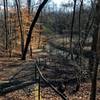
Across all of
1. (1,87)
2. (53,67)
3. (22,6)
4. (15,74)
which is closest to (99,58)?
(1,87)

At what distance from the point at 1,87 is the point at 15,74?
4.34 metres

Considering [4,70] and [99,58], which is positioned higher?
[99,58]

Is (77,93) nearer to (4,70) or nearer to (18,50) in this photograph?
(4,70)

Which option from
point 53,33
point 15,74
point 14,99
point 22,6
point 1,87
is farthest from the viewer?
point 53,33

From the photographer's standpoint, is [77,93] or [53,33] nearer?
[77,93]

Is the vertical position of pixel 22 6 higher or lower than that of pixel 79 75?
higher

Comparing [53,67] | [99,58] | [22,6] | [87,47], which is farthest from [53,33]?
[99,58]

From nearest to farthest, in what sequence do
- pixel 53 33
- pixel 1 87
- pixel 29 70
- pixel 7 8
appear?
pixel 1 87 → pixel 29 70 → pixel 7 8 → pixel 53 33

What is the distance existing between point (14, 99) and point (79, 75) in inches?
143

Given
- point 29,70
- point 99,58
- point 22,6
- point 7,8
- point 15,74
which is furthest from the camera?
point 7,8

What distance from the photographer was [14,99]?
13625 millimetres

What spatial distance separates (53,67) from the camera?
2144 centimetres

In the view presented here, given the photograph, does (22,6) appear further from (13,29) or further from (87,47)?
(87,47)

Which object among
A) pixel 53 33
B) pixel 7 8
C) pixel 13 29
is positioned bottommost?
pixel 53 33
